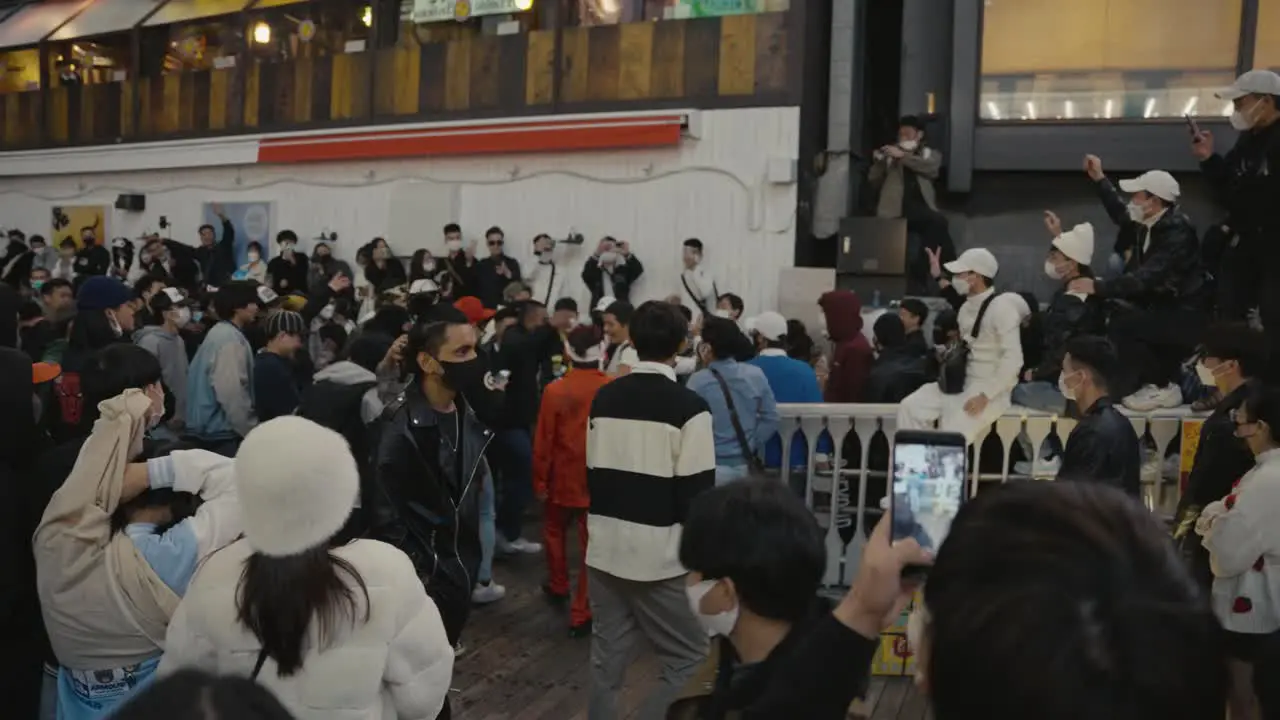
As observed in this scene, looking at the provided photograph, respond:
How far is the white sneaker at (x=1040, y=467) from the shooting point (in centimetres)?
595

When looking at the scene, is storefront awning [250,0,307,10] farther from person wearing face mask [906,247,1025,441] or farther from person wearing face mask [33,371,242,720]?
person wearing face mask [33,371,242,720]

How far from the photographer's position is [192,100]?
1714cm

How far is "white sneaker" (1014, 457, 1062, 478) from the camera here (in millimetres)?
5952

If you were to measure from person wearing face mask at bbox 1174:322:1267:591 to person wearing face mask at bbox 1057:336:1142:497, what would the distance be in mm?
219

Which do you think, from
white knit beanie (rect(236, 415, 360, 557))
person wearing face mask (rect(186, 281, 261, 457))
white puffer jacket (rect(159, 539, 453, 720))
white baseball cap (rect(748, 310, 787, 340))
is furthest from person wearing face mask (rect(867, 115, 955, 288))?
white knit beanie (rect(236, 415, 360, 557))

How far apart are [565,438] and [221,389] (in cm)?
214

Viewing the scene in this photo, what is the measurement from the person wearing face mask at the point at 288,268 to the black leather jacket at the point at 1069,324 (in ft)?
37.3

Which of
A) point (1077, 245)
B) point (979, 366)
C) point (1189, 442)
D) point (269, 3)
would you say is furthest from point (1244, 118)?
point (269, 3)

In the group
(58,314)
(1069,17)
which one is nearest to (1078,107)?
(1069,17)

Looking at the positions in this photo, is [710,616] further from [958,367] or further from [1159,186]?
[1159,186]

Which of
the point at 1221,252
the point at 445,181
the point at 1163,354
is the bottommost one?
the point at 1163,354

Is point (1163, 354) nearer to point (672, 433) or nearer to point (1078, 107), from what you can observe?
point (672, 433)

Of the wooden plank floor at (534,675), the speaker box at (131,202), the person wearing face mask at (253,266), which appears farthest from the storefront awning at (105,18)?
the wooden plank floor at (534,675)

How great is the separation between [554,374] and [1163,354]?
4.61m
